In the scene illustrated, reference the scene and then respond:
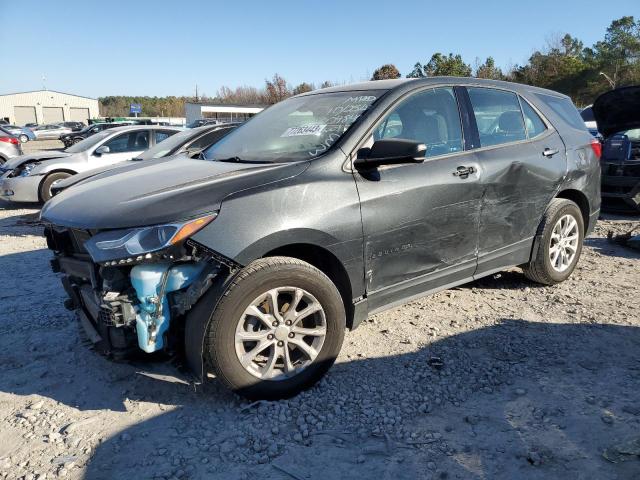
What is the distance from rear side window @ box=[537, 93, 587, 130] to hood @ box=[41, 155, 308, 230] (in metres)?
2.89

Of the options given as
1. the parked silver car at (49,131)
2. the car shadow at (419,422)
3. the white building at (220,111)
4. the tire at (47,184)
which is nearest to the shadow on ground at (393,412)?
the car shadow at (419,422)

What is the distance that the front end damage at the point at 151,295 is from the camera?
252 cm

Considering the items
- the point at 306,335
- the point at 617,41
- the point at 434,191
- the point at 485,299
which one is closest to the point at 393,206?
the point at 434,191

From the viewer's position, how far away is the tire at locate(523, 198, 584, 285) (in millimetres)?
4344

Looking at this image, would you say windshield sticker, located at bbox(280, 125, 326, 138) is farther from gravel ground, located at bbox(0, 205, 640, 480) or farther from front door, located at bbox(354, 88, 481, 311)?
gravel ground, located at bbox(0, 205, 640, 480)

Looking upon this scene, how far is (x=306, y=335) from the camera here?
9.63 feet

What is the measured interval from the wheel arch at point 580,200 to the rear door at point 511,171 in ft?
0.96

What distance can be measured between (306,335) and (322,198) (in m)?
0.81

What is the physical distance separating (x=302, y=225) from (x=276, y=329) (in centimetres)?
60

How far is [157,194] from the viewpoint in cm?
276

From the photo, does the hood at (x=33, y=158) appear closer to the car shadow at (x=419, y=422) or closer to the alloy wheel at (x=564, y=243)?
the car shadow at (x=419, y=422)

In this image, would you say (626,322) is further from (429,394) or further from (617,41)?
(617,41)

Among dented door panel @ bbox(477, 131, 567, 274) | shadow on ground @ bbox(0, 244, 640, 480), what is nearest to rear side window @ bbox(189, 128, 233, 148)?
shadow on ground @ bbox(0, 244, 640, 480)

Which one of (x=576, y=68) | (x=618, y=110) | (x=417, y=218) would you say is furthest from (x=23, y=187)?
(x=576, y=68)
